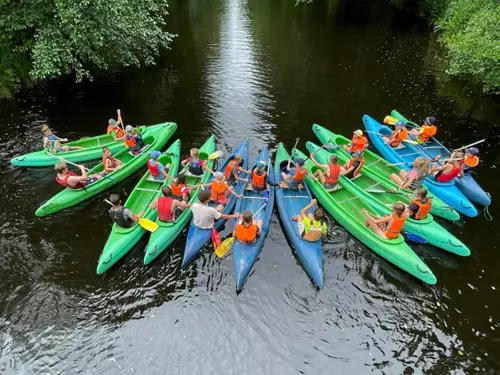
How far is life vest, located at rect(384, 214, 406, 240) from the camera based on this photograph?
359 inches

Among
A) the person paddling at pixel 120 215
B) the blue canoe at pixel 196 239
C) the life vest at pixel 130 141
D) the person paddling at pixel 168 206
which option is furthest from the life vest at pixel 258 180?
the life vest at pixel 130 141

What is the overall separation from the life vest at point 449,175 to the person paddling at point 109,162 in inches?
425

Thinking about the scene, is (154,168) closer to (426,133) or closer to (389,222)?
(389,222)

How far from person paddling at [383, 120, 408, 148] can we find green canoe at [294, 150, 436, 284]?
359cm

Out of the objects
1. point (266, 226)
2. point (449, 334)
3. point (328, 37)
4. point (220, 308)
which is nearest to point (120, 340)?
point (220, 308)

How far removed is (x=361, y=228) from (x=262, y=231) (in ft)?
9.23

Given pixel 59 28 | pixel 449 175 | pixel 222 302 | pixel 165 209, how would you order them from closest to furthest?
Result: pixel 222 302 < pixel 165 209 < pixel 449 175 < pixel 59 28

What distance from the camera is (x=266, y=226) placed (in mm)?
10078

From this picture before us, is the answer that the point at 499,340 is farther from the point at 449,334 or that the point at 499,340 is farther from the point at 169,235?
the point at 169,235

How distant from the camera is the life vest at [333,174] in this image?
11055mm

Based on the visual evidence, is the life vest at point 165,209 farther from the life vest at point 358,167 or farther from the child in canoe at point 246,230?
the life vest at point 358,167

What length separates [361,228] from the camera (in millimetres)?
10031

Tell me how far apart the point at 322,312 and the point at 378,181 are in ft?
17.0

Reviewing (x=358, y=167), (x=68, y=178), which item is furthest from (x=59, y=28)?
(x=358, y=167)
